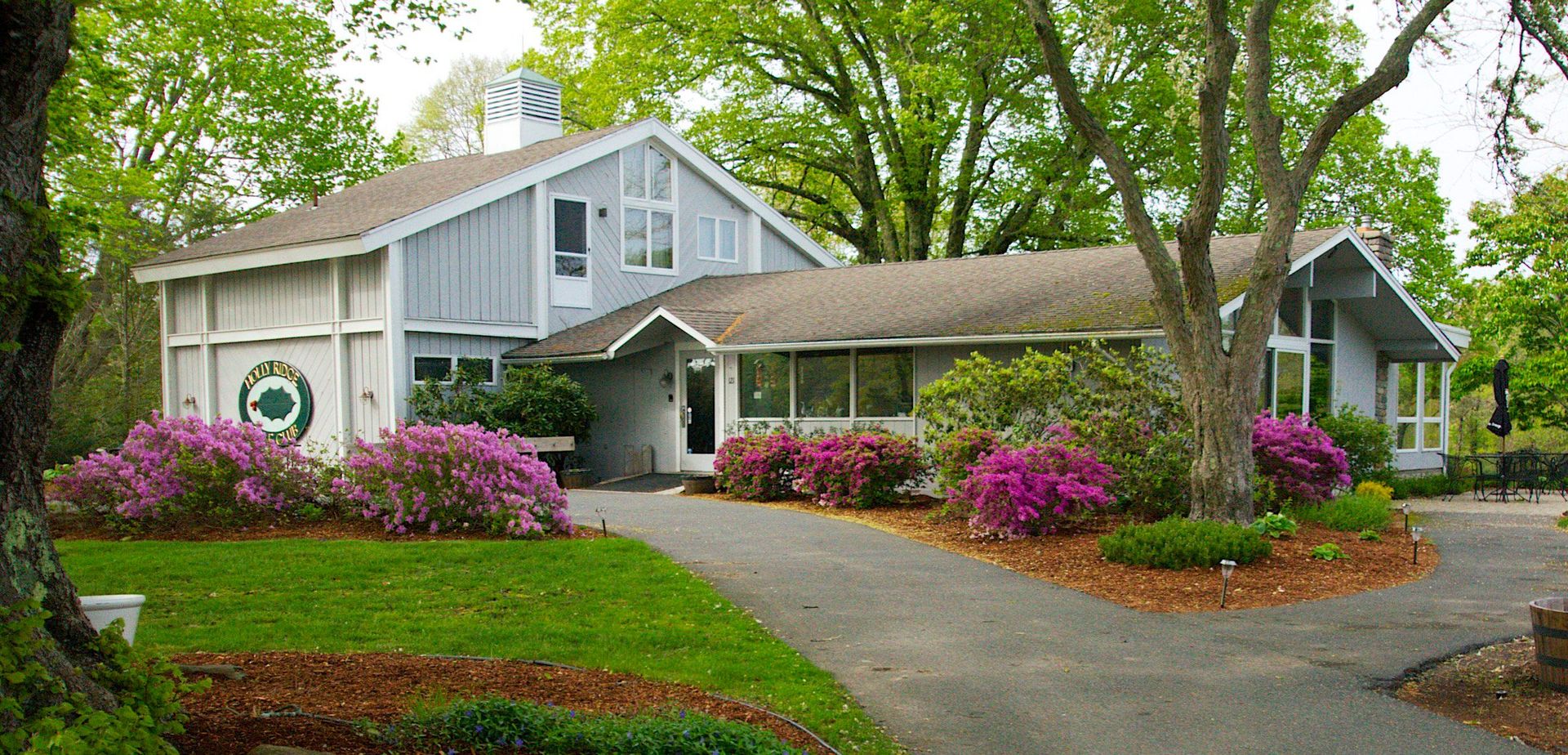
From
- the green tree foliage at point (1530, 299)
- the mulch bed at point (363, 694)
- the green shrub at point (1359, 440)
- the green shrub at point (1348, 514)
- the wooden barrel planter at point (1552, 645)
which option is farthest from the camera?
the green tree foliage at point (1530, 299)

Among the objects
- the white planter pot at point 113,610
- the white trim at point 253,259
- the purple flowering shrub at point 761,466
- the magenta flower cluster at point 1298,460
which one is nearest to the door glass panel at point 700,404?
the purple flowering shrub at point 761,466

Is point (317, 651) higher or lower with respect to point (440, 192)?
lower

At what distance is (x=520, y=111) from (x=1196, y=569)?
739 inches

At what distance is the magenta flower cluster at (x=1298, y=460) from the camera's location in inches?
551

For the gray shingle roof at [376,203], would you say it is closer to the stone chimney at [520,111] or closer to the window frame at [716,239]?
the stone chimney at [520,111]

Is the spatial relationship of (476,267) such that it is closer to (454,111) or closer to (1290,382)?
(1290,382)

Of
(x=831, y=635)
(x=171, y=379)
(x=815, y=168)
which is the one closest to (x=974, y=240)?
(x=815, y=168)

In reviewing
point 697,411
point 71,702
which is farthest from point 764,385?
point 71,702

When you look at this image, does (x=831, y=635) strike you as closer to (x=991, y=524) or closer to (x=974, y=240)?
(x=991, y=524)

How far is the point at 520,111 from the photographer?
2523cm

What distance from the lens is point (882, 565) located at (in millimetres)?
10984

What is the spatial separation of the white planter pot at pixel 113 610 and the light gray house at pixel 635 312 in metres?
12.2

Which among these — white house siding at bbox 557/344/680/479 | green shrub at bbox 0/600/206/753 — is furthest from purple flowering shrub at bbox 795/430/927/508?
green shrub at bbox 0/600/206/753

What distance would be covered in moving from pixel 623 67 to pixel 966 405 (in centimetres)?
1877
